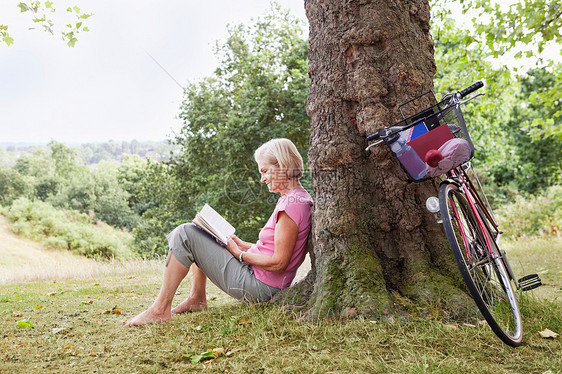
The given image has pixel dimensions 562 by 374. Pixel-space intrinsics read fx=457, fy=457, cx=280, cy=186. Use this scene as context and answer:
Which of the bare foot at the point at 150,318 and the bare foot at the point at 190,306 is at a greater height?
the bare foot at the point at 150,318

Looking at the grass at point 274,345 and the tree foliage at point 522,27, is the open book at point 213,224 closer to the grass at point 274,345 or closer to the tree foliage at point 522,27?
the grass at point 274,345

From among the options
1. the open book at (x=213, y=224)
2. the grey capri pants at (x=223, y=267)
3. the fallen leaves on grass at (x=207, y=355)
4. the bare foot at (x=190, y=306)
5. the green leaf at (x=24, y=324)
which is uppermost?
the open book at (x=213, y=224)

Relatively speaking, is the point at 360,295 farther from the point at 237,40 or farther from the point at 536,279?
the point at 237,40

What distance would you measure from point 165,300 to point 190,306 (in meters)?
0.42

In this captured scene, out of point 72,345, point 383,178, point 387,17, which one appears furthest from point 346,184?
point 72,345

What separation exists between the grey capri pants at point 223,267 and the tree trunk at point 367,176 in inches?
10.1

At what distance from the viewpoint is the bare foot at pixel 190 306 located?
367 cm

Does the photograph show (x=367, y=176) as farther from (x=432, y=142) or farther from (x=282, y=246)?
(x=282, y=246)

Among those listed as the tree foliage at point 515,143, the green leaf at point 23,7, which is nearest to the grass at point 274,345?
the green leaf at point 23,7

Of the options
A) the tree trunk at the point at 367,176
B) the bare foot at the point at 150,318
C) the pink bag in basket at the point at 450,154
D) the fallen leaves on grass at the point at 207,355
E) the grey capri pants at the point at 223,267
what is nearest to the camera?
the fallen leaves on grass at the point at 207,355

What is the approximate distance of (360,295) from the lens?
291cm

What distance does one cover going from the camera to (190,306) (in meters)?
3.71

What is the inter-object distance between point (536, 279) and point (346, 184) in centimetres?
138

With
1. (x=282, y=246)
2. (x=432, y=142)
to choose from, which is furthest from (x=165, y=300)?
(x=432, y=142)
